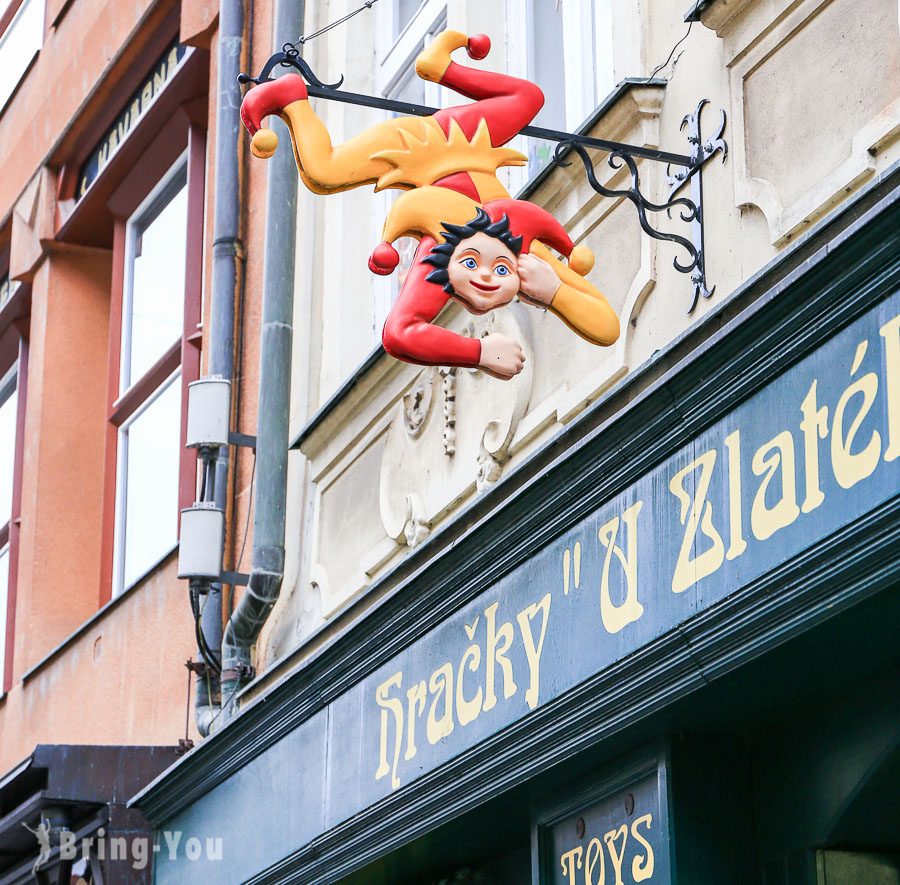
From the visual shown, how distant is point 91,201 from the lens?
1291 centimetres

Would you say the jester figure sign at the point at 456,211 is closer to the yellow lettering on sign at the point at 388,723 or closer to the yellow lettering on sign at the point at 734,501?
the yellow lettering on sign at the point at 734,501

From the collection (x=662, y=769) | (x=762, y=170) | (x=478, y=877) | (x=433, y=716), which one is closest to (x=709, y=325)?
(x=762, y=170)

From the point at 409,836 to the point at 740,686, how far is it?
5.83ft

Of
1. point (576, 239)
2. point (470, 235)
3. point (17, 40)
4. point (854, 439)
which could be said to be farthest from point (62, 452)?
point (854, 439)

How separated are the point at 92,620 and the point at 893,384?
7.82 metres

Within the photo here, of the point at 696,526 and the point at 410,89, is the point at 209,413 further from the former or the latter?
the point at 696,526

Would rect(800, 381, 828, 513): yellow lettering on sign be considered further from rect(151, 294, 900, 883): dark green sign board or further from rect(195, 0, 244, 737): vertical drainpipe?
rect(195, 0, 244, 737): vertical drainpipe

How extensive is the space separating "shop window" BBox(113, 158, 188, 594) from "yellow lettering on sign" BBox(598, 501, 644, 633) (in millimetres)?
5829

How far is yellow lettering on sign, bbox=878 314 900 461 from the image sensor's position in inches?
170

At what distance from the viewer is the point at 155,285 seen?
40.3 ft

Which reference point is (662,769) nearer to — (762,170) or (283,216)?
(762,170)

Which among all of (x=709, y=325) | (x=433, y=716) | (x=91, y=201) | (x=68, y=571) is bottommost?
(x=433, y=716)

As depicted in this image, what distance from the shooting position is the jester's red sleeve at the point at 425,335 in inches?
216

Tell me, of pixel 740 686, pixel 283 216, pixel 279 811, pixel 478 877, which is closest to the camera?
pixel 740 686
